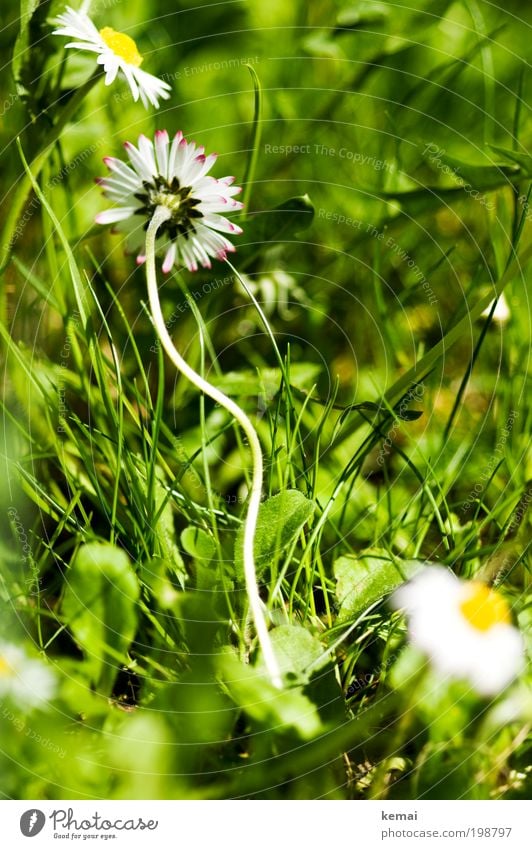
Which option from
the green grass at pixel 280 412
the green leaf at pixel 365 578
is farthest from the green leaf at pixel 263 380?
the green leaf at pixel 365 578

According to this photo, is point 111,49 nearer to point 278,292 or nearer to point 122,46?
point 122,46

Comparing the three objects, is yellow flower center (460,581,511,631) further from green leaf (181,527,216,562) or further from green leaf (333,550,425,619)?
green leaf (181,527,216,562)

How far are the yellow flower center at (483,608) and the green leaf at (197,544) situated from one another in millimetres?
150

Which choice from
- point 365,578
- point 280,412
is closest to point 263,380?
point 280,412

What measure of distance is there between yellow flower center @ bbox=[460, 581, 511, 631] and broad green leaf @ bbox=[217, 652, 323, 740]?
0.11 m

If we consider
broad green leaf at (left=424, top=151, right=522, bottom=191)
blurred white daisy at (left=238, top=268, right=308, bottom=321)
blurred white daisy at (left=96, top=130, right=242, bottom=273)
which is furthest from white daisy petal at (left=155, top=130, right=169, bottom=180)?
broad green leaf at (left=424, top=151, right=522, bottom=191)

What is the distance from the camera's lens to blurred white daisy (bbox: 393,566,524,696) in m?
0.42

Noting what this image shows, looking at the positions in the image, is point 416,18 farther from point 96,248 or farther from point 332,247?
point 96,248

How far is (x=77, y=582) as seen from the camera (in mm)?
397

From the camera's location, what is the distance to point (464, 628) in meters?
0.44

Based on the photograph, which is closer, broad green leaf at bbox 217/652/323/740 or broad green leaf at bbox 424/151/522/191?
broad green leaf at bbox 217/652/323/740
